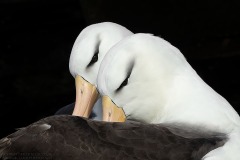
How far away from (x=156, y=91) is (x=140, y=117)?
146mm

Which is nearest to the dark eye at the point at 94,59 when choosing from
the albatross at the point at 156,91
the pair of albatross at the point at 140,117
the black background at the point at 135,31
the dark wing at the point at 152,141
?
the pair of albatross at the point at 140,117

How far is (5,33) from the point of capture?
21.5 feet

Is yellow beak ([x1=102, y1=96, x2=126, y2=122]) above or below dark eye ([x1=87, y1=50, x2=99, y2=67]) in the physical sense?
below

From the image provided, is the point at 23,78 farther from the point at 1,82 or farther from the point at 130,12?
the point at 130,12

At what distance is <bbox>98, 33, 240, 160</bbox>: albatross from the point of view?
3264 mm

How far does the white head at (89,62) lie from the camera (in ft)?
12.1

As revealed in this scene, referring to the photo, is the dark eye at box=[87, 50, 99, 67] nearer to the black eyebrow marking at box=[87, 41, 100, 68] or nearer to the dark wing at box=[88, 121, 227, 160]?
the black eyebrow marking at box=[87, 41, 100, 68]

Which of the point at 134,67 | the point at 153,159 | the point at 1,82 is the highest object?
the point at 134,67

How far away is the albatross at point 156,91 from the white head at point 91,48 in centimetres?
34

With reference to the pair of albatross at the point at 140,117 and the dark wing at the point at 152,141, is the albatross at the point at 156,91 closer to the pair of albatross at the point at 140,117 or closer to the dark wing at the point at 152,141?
the pair of albatross at the point at 140,117

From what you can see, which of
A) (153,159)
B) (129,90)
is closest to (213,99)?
(129,90)

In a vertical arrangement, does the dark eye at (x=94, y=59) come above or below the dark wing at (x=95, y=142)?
above

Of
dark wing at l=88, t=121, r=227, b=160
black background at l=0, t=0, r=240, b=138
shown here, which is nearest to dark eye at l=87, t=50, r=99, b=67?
dark wing at l=88, t=121, r=227, b=160

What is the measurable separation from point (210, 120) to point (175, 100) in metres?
0.20
